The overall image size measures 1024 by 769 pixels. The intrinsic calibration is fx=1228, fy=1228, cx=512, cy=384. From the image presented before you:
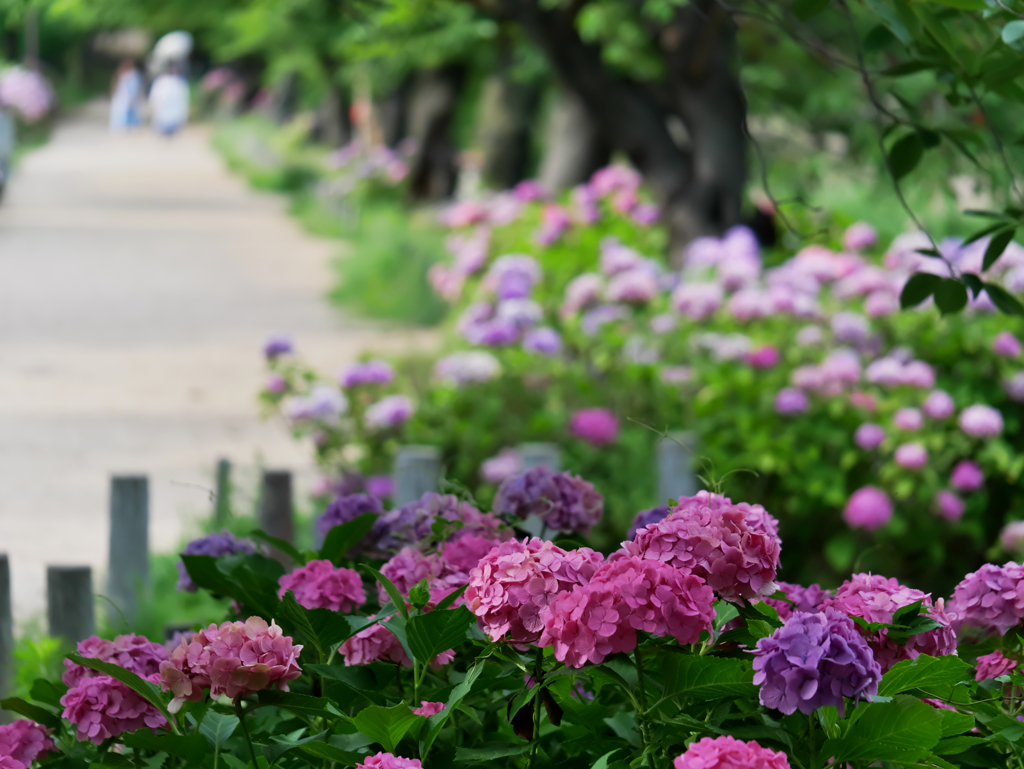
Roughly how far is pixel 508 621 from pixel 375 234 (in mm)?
13239

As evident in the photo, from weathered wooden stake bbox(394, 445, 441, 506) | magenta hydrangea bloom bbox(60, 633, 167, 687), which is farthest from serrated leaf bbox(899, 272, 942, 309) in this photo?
weathered wooden stake bbox(394, 445, 441, 506)

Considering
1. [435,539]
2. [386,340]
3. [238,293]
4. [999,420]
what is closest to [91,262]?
[238,293]

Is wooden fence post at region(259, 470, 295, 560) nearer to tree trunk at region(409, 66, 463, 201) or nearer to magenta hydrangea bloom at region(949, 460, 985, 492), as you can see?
magenta hydrangea bloom at region(949, 460, 985, 492)

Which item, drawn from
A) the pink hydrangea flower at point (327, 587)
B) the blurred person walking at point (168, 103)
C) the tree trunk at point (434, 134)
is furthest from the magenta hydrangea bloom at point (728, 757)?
the blurred person walking at point (168, 103)

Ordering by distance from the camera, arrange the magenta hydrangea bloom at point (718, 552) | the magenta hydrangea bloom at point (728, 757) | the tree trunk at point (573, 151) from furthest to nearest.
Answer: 1. the tree trunk at point (573, 151)
2. the magenta hydrangea bloom at point (718, 552)
3. the magenta hydrangea bloom at point (728, 757)

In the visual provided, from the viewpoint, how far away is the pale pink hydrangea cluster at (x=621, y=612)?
3.76 ft

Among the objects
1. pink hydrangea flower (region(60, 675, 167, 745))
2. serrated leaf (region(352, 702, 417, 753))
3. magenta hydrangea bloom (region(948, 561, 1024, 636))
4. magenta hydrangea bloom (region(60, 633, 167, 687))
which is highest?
magenta hydrangea bloom (region(948, 561, 1024, 636))

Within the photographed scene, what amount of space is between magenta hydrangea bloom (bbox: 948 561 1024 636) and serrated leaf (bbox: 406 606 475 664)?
0.60 meters

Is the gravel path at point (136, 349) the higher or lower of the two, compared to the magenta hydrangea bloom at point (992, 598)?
lower

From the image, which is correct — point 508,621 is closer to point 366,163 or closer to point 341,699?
point 341,699

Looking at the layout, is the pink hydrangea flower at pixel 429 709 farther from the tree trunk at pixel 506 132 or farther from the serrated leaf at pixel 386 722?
the tree trunk at pixel 506 132

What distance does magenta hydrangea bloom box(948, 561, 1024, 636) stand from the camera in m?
1.40

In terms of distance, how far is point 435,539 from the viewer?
65.8 inches

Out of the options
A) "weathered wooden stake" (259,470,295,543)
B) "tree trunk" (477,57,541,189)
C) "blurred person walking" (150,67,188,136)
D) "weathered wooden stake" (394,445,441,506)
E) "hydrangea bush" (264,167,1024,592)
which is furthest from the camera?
"blurred person walking" (150,67,188,136)
